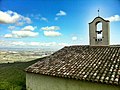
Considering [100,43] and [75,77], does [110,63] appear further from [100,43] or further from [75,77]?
[100,43]

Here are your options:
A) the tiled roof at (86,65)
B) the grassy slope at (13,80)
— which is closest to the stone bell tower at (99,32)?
the tiled roof at (86,65)

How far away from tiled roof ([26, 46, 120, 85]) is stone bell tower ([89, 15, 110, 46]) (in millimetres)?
474

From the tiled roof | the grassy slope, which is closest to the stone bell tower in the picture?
the tiled roof

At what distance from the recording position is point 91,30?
17.2 m

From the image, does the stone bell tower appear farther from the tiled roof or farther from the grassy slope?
the grassy slope

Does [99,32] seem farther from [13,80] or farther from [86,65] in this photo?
[13,80]

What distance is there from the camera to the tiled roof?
1108cm

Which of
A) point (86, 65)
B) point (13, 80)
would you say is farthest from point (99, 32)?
point (13, 80)

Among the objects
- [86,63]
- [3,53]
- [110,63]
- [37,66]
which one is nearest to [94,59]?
[86,63]

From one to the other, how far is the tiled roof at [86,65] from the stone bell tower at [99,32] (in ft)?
1.55

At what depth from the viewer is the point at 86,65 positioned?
43.0 ft

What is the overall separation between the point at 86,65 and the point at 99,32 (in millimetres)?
5029

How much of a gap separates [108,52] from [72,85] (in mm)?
4340

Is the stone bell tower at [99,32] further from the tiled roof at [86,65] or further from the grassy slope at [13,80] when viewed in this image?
the grassy slope at [13,80]
